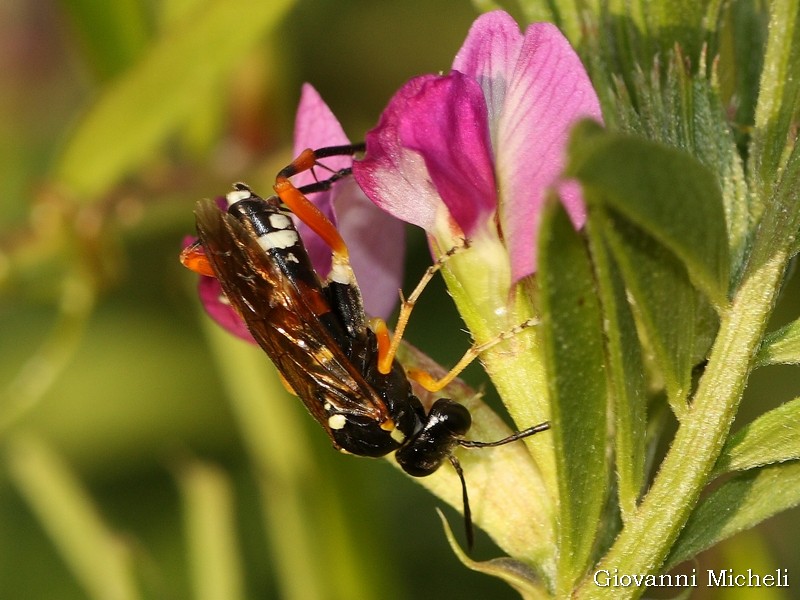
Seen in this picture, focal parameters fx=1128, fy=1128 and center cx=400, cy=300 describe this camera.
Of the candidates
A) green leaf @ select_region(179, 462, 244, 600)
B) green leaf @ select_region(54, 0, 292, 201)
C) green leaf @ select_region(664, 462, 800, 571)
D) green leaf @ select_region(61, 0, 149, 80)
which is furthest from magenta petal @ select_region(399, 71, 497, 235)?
green leaf @ select_region(61, 0, 149, 80)

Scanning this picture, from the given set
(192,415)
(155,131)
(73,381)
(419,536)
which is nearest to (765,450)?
(155,131)

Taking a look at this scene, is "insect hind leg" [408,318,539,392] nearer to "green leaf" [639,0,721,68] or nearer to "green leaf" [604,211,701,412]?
"green leaf" [604,211,701,412]

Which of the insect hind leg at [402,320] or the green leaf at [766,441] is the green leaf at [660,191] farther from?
the insect hind leg at [402,320]

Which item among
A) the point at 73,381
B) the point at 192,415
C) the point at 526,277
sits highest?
the point at 526,277

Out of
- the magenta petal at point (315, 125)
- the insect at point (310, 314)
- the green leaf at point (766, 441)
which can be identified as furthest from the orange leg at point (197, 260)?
the green leaf at point (766, 441)

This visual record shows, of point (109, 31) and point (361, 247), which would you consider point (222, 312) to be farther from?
point (109, 31)

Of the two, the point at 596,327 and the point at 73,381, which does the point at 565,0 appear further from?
the point at 73,381
